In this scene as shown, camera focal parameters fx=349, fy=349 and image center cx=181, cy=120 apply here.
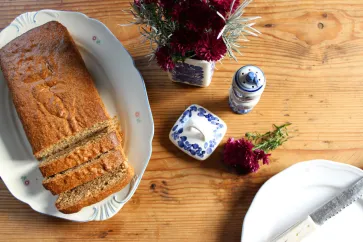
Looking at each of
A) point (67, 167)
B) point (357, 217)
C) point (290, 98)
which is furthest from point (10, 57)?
point (357, 217)

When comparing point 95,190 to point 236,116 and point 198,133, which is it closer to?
point 198,133

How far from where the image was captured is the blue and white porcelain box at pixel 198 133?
3.88 ft

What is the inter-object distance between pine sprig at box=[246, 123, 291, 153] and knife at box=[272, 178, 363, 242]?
0.82ft

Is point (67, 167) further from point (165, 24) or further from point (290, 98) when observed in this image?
point (290, 98)

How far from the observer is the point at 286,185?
1.18 meters

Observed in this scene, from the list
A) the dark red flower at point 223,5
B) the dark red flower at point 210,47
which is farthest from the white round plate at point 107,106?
the dark red flower at point 223,5

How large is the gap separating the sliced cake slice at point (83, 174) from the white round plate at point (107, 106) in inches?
3.7

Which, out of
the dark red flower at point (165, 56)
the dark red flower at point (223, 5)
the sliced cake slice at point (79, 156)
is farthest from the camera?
the sliced cake slice at point (79, 156)

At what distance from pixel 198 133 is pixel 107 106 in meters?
0.36

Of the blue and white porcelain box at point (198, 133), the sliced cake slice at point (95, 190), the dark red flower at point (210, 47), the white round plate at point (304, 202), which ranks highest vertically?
the dark red flower at point (210, 47)

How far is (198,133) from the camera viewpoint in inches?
46.6

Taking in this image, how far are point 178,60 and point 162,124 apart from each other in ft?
0.97

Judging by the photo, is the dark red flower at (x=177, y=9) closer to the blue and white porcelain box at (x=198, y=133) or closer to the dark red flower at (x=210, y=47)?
the dark red flower at (x=210, y=47)

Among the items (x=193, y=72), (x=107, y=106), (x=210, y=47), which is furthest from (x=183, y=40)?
(x=107, y=106)
